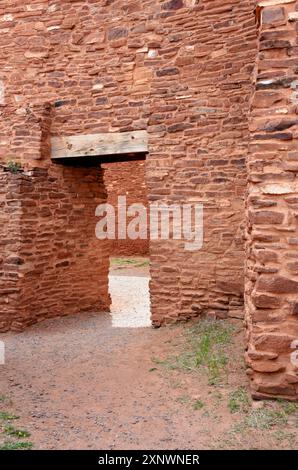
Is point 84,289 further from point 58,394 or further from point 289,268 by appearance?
point 289,268

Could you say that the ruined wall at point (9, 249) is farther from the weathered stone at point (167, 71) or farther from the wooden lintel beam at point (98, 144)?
the weathered stone at point (167, 71)

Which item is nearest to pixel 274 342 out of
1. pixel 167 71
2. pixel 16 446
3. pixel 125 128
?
pixel 16 446

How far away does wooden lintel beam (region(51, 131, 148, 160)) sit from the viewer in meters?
5.57

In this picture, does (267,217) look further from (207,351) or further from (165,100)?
(165,100)

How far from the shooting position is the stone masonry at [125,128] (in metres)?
5.04

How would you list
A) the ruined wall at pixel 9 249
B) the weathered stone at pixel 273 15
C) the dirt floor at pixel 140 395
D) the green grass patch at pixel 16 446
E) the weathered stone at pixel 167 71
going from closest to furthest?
1. the green grass patch at pixel 16 446
2. the dirt floor at pixel 140 395
3. the weathered stone at pixel 273 15
4. the weathered stone at pixel 167 71
5. the ruined wall at pixel 9 249

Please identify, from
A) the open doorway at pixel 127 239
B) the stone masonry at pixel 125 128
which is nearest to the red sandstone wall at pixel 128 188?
the open doorway at pixel 127 239

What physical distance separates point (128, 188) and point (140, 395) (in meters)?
10.5

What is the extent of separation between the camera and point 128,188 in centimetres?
1351

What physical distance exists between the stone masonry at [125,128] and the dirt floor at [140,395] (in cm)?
75

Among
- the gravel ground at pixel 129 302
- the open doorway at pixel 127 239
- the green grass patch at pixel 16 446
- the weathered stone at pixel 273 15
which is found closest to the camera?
the green grass patch at pixel 16 446

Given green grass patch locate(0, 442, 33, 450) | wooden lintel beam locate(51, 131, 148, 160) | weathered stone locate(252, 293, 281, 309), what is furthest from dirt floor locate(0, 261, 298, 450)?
wooden lintel beam locate(51, 131, 148, 160)

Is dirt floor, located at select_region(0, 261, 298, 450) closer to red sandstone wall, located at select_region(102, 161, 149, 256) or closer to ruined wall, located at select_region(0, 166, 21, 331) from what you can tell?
ruined wall, located at select_region(0, 166, 21, 331)
